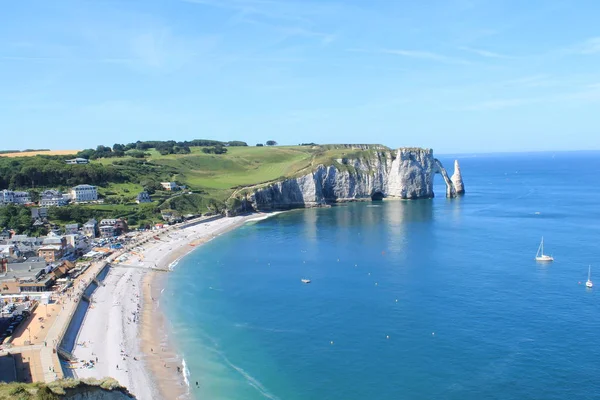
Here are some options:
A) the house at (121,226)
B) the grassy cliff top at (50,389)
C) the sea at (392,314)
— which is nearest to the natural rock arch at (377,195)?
the sea at (392,314)

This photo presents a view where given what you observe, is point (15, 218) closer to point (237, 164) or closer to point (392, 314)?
point (392, 314)

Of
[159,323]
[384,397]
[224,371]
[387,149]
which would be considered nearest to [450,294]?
[384,397]

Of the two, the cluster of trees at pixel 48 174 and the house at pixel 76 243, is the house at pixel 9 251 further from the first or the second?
the cluster of trees at pixel 48 174

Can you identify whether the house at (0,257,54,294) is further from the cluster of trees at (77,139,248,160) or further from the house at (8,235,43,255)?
the cluster of trees at (77,139,248,160)

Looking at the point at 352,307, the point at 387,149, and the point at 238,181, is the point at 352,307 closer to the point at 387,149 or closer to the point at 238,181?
the point at 238,181

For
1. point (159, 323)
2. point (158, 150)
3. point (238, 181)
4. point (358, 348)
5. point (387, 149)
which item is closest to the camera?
point (358, 348)
